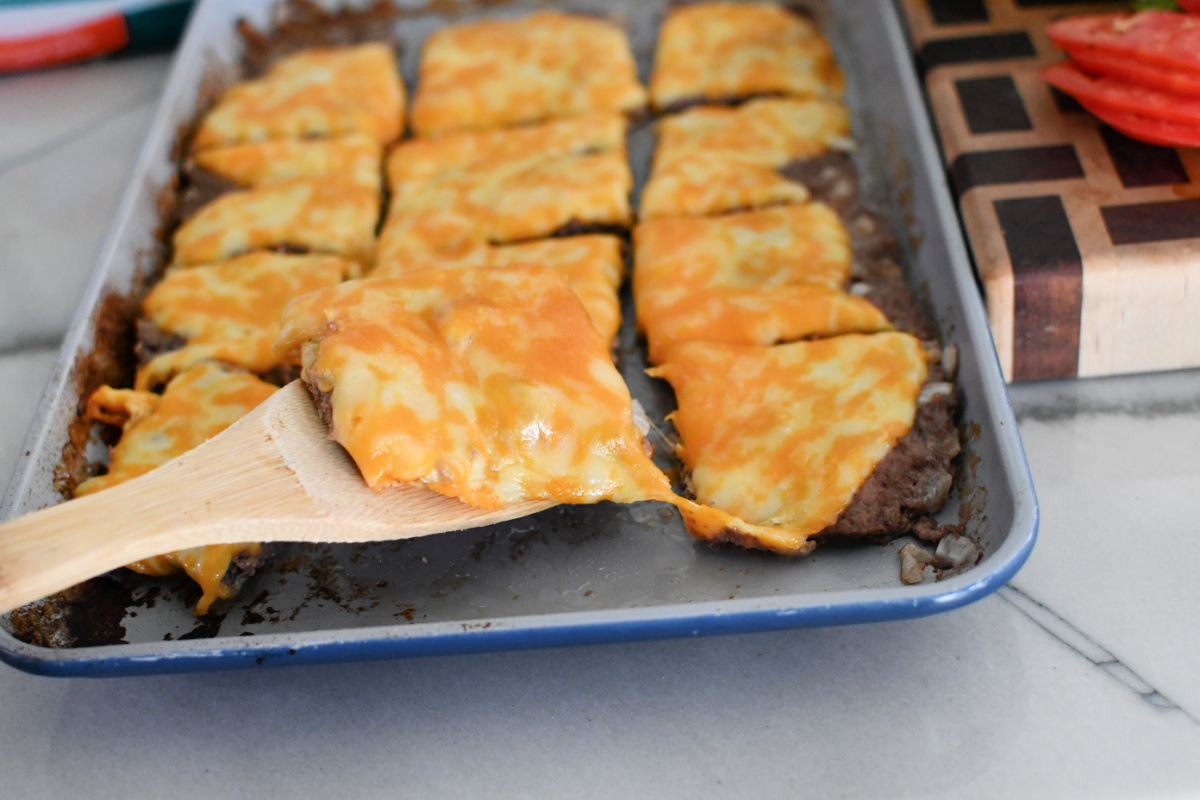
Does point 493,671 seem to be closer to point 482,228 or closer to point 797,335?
point 797,335

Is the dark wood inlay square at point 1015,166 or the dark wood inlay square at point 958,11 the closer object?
the dark wood inlay square at point 1015,166

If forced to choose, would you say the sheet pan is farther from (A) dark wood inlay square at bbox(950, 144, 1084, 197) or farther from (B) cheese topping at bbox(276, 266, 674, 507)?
(B) cheese topping at bbox(276, 266, 674, 507)

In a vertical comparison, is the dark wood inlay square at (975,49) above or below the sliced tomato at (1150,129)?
above

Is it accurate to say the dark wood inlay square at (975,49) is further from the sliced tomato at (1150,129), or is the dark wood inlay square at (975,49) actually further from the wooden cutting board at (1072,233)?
the sliced tomato at (1150,129)

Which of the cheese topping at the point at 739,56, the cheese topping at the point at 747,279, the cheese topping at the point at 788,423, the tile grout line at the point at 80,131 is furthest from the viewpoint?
the tile grout line at the point at 80,131

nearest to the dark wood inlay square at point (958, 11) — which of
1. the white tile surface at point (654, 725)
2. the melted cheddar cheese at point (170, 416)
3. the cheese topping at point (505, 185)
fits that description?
the cheese topping at point (505, 185)

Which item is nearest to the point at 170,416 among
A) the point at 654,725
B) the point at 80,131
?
the point at 654,725

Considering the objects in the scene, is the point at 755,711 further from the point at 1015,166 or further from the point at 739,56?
the point at 739,56
